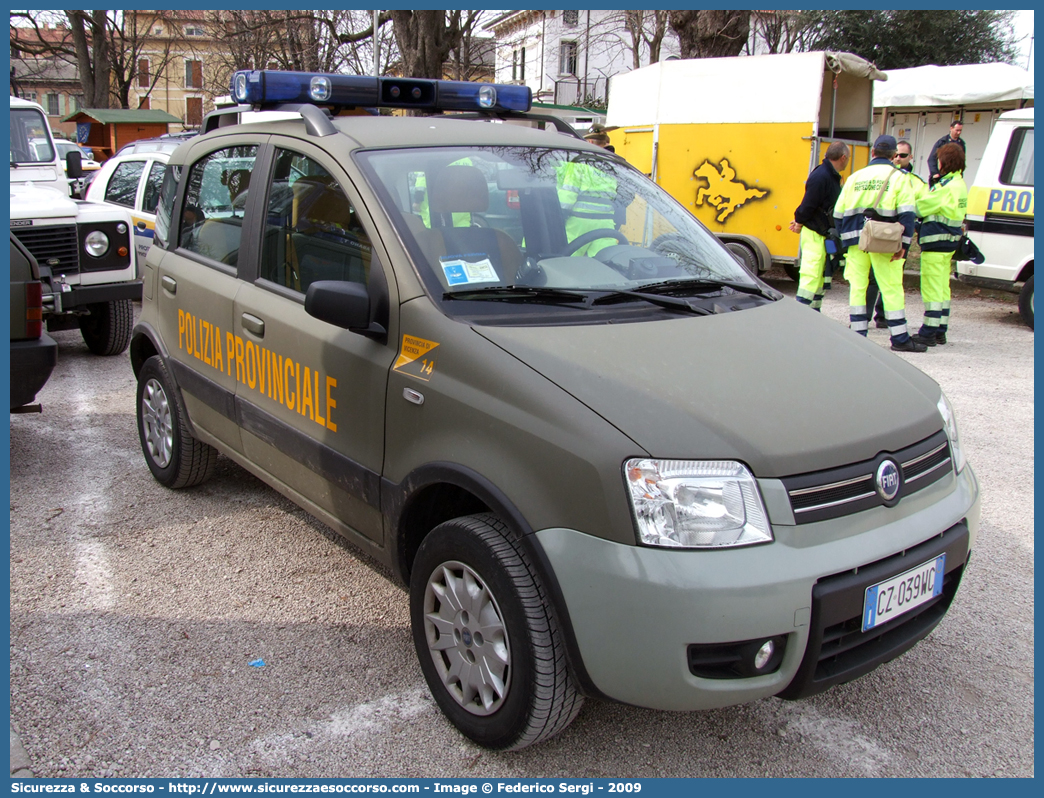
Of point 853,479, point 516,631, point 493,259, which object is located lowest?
point 516,631

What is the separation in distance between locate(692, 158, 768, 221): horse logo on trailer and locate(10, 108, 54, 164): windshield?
7.84 metres

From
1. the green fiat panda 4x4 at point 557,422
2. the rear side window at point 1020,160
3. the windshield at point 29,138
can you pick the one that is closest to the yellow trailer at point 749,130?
the rear side window at point 1020,160

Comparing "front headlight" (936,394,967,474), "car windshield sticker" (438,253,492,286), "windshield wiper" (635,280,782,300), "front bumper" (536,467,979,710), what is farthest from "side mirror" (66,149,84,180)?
"front headlight" (936,394,967,474)

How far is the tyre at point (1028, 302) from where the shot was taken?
31.9 feet

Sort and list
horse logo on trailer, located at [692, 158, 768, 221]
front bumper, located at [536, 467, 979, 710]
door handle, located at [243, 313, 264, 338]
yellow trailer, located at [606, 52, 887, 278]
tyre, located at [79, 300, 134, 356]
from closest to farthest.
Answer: front bumper, located at [536, 467, 979, 710]
door handle, located at [243, 313, 264, 338]
tyre, located at [79, 300, 134, 356]
yellow trailer, located at [606, 52, 887, 278]
horse logo on trailer, located at [692, 158, 768, 221]

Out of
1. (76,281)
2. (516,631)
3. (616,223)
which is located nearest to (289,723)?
(516,631)

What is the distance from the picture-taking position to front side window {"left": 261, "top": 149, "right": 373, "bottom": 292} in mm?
3139

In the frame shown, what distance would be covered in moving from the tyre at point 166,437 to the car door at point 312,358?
805 mm

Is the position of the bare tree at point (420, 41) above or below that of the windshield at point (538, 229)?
above

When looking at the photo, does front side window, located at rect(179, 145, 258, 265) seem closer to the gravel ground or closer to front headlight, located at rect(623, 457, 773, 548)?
the gravel ground

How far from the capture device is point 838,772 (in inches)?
103

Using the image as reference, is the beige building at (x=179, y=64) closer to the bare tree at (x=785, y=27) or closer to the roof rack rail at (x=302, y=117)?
the bare tree at (x=785, y=27)
